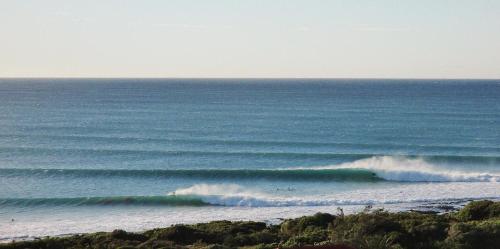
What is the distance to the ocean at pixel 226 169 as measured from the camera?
1486 inches

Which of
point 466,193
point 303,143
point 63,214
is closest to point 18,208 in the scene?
point 63,214

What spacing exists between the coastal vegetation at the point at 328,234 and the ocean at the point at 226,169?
4897mm

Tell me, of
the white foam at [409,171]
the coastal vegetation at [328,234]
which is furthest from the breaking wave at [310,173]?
the coastal vegetation at [328,234]

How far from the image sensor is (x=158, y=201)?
40594 millimetres

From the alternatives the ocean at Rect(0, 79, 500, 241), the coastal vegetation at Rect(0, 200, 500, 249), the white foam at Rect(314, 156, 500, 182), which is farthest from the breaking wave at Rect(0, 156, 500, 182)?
the coastal vegetation at Rect(0, 200, 500, 249)

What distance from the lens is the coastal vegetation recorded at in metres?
23.1

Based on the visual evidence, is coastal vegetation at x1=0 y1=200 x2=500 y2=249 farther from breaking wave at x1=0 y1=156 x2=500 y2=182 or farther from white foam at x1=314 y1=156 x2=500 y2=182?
breaking wave at x1=0 y1=156 x2=500 y2=182

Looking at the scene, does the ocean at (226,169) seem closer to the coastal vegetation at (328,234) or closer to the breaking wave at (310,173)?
the breaking wave at (310,173)

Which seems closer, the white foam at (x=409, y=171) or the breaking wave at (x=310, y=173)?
the white foam at (x=409, y=171)

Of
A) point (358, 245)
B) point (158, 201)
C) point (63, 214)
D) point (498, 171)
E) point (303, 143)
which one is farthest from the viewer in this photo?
point (303, 143)

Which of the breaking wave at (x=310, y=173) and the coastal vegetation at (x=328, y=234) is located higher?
the breaking wave at (x=310, y=173)

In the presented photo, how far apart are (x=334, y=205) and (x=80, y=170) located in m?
22.8

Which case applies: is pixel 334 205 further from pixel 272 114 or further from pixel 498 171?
pixel 272 114

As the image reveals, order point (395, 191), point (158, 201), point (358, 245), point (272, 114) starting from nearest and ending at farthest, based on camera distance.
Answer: point (358, 245), point (158, 201), point (395, 191), point (272, 114)
